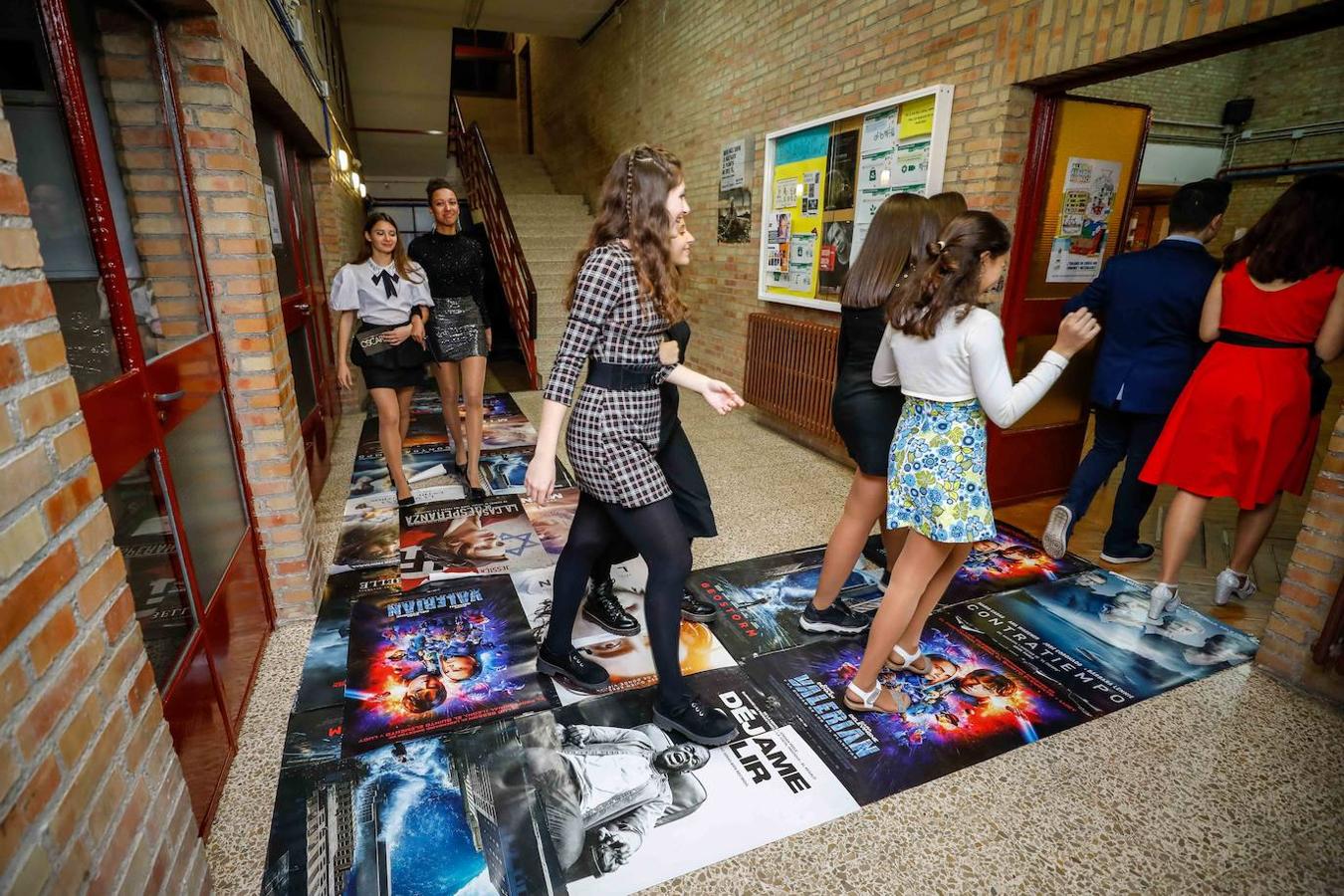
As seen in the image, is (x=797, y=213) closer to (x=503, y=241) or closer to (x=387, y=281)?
(x=387, y=281)

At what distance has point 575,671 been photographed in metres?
2.20

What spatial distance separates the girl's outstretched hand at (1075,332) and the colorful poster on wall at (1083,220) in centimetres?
216

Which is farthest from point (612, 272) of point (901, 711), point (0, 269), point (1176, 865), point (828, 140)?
point (828, 140)

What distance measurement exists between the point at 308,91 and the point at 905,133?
3964mm

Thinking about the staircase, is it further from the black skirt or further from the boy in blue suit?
the boy in blue suit

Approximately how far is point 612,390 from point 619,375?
0.04 meters

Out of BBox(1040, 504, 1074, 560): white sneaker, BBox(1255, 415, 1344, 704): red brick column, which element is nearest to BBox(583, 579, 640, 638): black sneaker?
BBox(1040, 504, 1074, 560): white sneaker

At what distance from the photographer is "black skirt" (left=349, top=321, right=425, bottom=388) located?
341cm

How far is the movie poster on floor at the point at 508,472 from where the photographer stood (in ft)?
13.0

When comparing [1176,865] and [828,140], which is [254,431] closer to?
[1176,865]

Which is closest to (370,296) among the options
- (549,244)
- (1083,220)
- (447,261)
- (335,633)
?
(447,261)

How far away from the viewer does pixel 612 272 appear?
165cm

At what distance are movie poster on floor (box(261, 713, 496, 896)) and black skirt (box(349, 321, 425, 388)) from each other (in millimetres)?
2101

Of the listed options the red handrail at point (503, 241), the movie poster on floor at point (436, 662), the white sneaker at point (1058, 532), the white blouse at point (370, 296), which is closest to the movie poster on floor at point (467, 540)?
the movie poster on floor at point (436, 662)
